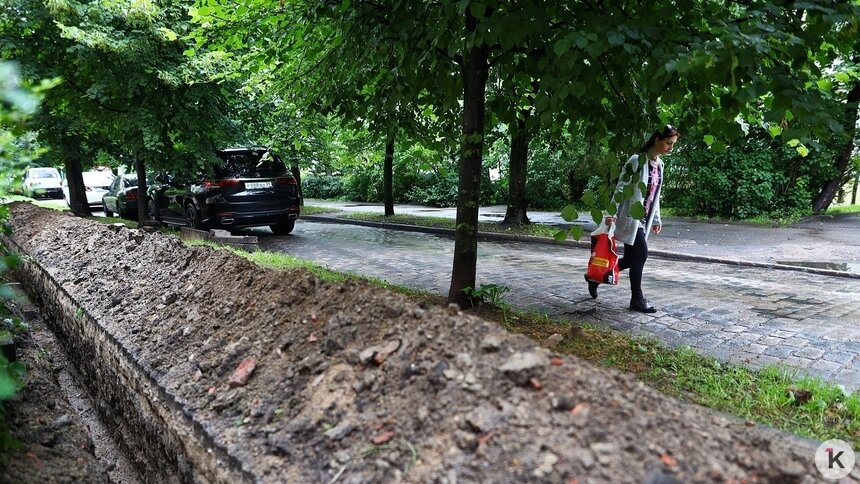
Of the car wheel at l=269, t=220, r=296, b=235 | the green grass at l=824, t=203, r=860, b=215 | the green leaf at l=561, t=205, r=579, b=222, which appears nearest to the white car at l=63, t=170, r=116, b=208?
the car wheel at l=269, t=220, r=296, b=235

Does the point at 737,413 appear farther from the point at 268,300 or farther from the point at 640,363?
the point at 268,300

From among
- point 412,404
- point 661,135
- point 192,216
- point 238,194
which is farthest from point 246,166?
point 412,404

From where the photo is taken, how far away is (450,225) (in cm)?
1406

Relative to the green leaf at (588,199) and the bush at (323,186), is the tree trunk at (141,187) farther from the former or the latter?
the bush at (323,186)

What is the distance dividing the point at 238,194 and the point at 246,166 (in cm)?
71

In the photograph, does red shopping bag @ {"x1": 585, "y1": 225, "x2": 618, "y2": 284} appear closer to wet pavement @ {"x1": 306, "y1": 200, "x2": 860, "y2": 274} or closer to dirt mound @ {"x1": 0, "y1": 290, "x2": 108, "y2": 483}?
dirt mound @ {"x1": 0, "y1": 290, "x2": 108, "y2": 483}

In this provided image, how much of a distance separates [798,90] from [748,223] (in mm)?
12807

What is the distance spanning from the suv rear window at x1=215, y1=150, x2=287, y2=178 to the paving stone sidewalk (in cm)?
193

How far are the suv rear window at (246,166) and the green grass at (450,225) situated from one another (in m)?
4.24

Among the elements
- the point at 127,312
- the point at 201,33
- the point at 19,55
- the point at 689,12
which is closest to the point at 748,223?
the point at 689,12

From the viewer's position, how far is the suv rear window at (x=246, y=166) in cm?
1165

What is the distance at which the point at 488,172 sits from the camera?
24.6 metres

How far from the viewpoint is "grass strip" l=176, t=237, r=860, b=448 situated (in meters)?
3.05

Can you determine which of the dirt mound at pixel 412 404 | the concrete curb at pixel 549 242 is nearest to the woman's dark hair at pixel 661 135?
the dirt mound at pixel 412 404
